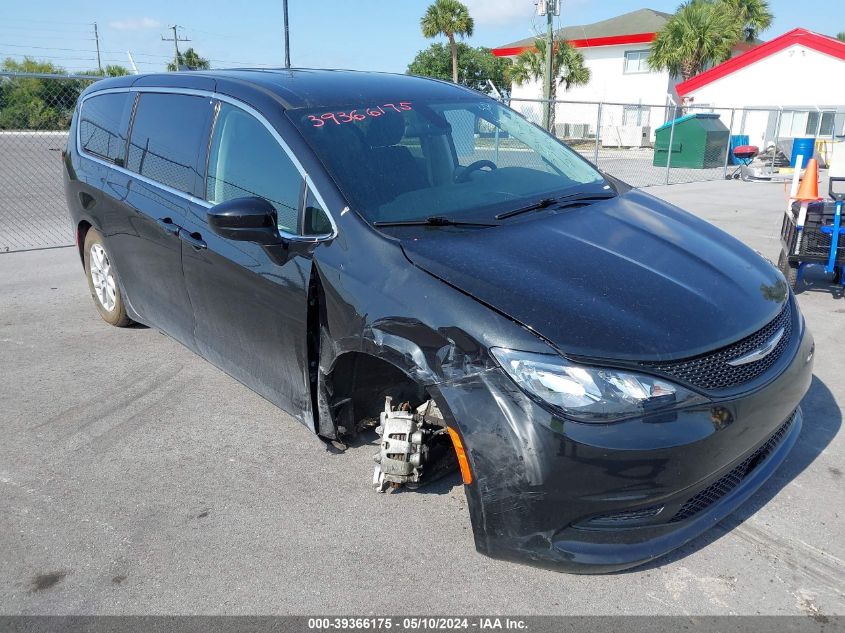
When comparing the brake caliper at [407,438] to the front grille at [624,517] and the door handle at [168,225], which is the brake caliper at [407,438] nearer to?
the front grille at [624,517]

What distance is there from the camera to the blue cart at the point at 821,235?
→ 562 centimetres

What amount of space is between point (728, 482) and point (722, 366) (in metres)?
0.49

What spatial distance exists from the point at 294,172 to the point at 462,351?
49.8 inches

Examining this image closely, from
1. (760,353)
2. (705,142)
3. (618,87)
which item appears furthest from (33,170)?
(618,87)

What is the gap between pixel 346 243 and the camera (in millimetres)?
2814

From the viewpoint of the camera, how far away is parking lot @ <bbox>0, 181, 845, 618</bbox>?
8.20ft

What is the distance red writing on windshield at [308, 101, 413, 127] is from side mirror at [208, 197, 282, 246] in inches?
21.1

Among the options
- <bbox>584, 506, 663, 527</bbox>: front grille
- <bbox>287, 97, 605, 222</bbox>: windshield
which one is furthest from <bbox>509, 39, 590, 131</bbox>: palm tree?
<bbox>584, 506, 663, 527</bbox>: front grille

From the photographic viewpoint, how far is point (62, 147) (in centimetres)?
1102

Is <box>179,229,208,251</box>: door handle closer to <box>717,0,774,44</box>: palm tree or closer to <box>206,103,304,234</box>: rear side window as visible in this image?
<box>206,103,304,234</box>: rear side window

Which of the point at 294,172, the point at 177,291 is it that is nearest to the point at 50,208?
the point at 177,291

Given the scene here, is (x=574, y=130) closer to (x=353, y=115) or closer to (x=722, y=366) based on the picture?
(x=353, y=115)

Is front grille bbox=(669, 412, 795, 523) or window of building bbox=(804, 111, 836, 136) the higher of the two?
window of building bbox=(804, 111, 836, 136)

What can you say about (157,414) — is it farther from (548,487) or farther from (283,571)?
(548,487)
